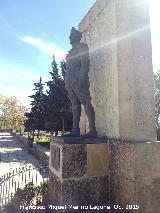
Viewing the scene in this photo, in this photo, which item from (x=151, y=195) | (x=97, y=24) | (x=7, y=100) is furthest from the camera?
(x=7, y=100)

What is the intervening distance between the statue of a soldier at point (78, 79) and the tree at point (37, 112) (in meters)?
21.8

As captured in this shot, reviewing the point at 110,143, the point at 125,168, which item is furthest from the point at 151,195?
the point at 110,143

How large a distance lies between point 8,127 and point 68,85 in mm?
75816

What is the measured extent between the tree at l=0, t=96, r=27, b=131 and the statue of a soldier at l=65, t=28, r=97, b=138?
6786 cm

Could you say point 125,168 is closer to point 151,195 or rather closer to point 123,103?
point 151,195

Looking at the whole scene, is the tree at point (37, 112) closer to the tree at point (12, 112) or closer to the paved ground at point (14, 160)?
the paved ground at point (14, 160)

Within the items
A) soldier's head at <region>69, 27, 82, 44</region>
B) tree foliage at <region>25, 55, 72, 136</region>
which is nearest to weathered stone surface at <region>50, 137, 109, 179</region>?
soldier's head at <region>69, 27, 82, 44</region>

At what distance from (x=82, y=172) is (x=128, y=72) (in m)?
2.11

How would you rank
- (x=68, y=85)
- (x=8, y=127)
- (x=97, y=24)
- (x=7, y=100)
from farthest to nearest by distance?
(x=8, y=127)
(x=7, y=100)
(x=97, y=24)
(x=68, y=85)

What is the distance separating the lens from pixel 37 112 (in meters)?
31.6

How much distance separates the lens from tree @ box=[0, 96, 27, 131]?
238 ft

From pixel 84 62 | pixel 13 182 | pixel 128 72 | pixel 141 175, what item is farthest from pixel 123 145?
pixel 13 182

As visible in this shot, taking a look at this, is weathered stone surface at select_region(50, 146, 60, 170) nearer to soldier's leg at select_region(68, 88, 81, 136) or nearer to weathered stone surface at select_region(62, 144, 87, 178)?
weathered stone surface at select_region(62, 144, 87, 178)

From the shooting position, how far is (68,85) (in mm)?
6109
